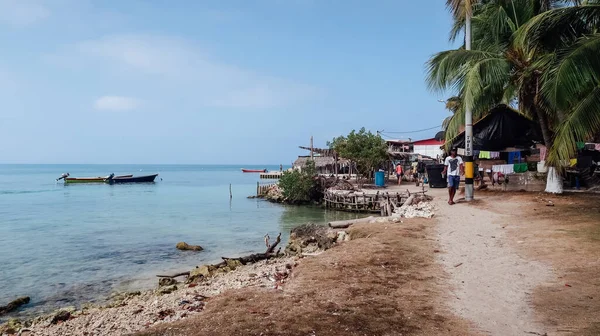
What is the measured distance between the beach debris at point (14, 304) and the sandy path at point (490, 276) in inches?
383

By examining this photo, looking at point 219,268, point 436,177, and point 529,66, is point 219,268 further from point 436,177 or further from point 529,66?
point 436,177

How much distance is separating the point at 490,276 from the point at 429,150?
3665 cm

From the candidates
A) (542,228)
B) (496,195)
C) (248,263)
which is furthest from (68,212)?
(542,228)

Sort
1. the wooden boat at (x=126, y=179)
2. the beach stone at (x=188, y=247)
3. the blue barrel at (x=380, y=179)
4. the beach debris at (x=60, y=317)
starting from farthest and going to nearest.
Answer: the wooden boat at (x=126, y=179), the blue barrel at (x=380, y=179), the beach stone at (x=188, y=247), the beach debris at (x=60, y=317)

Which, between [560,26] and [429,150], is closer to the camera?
[560,26]

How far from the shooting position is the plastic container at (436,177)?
22.2m

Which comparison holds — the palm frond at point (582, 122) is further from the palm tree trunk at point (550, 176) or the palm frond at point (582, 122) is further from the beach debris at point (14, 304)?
the beach debris at point (14, 304)

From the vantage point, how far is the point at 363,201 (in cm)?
2428

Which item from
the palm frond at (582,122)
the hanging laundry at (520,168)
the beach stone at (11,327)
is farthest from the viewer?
the hanging laundry at (520,168)

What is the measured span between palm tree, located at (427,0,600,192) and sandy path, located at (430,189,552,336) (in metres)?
3.55

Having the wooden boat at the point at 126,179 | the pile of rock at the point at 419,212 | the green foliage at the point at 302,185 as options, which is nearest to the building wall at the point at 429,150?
Result: the green foliage at the point at 302,185

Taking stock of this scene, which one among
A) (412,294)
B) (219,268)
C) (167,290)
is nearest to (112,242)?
(219,268)

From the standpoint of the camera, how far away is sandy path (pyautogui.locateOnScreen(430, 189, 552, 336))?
15.9 ft

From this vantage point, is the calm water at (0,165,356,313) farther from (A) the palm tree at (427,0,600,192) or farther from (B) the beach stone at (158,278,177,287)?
(A) the palm tree at (427,0,600,192)
